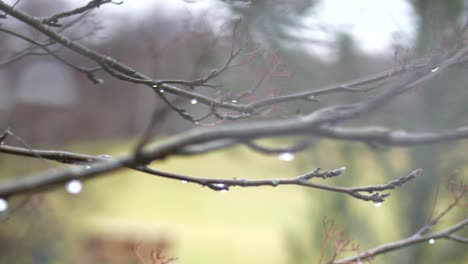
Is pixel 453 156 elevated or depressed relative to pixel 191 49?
elevated

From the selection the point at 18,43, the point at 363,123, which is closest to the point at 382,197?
the point at 18,43

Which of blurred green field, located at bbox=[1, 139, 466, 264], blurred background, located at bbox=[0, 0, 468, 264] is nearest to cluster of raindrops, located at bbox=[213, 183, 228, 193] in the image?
blurred background, located at bbox=[0, 0, 468, 264]

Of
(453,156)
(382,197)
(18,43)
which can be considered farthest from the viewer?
(453,156)

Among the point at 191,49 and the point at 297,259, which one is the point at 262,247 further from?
the point at 191,49

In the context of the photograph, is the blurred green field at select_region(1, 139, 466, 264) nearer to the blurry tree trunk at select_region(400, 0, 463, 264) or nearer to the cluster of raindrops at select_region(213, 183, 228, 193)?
the blurry tree trunk at select_region(400, 0, 463, 264)

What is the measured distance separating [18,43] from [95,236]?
544 cm

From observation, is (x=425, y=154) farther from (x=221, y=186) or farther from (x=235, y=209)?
(x=221, y=186)

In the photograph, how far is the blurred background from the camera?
1818 mm

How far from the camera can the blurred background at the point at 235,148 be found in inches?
71.6

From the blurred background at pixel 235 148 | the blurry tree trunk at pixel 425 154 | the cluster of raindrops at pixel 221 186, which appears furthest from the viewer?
the blurry tree trunk at pixel 425 154

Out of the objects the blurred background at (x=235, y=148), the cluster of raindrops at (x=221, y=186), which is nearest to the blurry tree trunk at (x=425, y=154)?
the blurred background at (x=235, y=148)

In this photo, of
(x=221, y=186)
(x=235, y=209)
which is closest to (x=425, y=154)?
(x=235, y=209)

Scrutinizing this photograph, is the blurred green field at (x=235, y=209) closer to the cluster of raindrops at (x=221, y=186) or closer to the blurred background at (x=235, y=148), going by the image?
the blurred background at (x=235, y=148)

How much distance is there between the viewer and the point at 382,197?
129 centimetres
